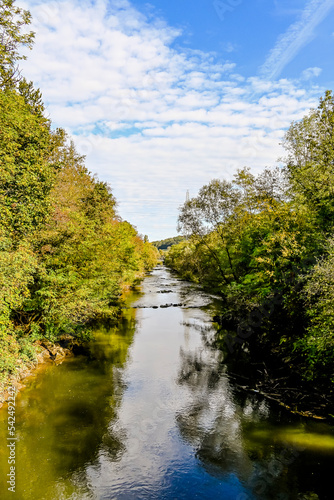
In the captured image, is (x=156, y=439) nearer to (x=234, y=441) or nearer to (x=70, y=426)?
(x=234, y=441)

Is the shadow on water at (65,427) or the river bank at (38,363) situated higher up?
the river bank at (38,363)

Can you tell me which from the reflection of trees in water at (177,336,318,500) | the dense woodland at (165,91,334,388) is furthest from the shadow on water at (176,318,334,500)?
the dense woodland at (165,91,334,388)

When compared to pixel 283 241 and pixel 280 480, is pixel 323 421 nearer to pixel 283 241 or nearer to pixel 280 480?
pixel 280 480

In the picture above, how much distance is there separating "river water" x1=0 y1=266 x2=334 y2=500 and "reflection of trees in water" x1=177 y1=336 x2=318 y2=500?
0.04m

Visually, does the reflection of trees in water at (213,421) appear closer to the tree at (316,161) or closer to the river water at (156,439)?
the river water at (156,439)

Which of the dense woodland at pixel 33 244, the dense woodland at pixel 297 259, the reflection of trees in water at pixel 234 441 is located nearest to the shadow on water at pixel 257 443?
the reflection of trees in water at pixel 234 441

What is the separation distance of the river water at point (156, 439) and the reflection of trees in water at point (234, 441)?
38mm

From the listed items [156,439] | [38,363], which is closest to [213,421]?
[156,439]

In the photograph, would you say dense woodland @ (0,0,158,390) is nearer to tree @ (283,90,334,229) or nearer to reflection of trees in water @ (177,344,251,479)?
reflection of trees in water @ (177,344,251,479)

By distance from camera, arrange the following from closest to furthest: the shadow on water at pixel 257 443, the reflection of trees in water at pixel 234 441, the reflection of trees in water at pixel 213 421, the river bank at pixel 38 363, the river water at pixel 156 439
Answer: the river water at pixel 156 439 → the shadow on water at pixel 257 443 → the reflection of trees in water at pixel 234 441 → the reflection of trees in water at pixel 213 421 → the river bank at pixel 38 363

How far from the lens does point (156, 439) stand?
37.0 feet

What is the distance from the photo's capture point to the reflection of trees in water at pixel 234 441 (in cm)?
928

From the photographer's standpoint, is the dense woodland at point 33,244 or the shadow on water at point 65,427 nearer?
the shadow on water at point 65,427

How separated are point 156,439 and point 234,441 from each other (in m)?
3.10
